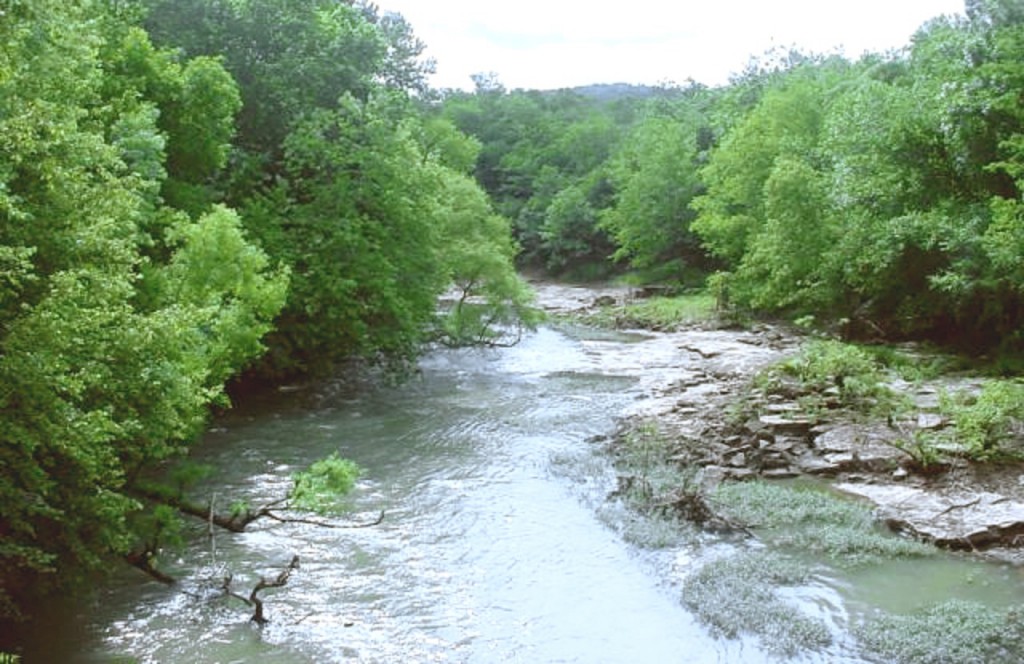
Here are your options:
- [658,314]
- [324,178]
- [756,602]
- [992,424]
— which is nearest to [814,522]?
[756,602]

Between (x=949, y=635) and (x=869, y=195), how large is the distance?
23060mm

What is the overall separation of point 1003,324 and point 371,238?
19.4 meters

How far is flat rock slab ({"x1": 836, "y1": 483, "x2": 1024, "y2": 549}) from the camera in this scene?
13.3 m

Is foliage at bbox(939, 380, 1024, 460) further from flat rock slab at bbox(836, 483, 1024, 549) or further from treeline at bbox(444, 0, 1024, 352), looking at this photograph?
treeline at bbox(444, 0, 1024, 352)

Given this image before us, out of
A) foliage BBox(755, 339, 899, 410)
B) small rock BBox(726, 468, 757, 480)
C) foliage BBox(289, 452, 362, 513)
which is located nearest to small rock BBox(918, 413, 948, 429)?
foliage BBox(755, 339, 899, 410)

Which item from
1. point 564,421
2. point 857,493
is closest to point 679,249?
point 564,421

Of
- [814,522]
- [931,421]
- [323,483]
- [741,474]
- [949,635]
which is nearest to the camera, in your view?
[949,635]

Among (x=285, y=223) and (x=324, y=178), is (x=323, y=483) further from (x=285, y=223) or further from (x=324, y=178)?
(x=324, y=178)

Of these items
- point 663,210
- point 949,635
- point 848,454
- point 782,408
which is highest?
point 663,210

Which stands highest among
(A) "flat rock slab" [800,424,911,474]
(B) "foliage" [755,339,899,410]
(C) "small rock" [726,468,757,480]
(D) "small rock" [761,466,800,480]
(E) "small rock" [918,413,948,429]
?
(B) "foliage" [755,339,899,410]

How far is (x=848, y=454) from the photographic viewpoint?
17.4 meters

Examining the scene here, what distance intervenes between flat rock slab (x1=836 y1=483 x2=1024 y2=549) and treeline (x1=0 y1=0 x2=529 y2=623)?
11242mm

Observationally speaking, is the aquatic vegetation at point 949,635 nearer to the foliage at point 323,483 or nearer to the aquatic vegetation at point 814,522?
the aquatic vegetation at point 814,522

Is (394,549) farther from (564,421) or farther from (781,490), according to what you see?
(564,421)
